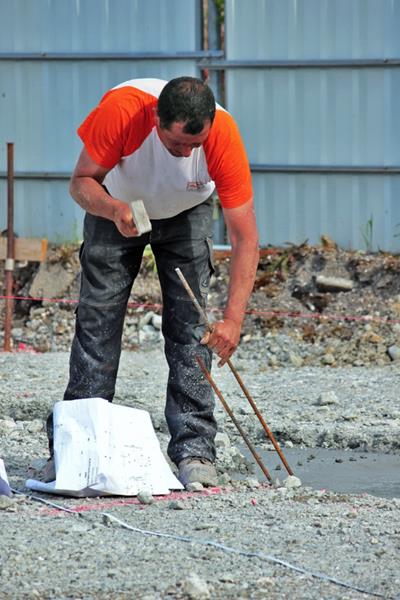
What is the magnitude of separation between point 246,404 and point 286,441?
750 millimetres

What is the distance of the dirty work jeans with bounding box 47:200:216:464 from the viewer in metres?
5.79

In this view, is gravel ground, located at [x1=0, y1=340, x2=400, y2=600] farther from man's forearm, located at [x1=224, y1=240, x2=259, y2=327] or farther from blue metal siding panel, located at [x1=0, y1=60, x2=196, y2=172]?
blue metal siding panel, located at [x1=0, y1=60, x2=196, y2=172]

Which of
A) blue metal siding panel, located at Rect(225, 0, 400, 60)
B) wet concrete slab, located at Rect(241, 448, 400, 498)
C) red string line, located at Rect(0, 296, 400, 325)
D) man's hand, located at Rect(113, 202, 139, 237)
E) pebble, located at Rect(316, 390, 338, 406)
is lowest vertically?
wet concrete slab, located at Rect(241, 448, 400, 498)

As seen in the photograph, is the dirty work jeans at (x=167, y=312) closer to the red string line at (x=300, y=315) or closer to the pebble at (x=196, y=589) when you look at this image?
Result: the pebble at (x=196, y=589)

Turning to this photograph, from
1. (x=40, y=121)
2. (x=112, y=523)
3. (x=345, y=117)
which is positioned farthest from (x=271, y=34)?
(x=112, y=523)

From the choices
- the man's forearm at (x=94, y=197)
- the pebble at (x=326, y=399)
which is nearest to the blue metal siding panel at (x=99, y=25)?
the pebble at (x=326, y=399)

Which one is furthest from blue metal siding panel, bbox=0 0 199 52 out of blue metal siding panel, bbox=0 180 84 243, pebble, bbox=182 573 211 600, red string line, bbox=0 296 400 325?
pebble, bbox=182 573 211 600

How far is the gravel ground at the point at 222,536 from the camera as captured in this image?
426 centimetres

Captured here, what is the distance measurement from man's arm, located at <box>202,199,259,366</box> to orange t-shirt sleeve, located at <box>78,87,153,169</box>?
1.65 ft

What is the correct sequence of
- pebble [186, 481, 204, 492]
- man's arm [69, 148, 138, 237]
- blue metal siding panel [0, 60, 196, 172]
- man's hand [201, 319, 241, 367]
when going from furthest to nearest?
blue metal siding panel [0, 60, 196, 172]
pebble [186, 481, 204, 492]
man's hand [201, 319, 241, 367]
man's arm [69, 148, 138, 237]

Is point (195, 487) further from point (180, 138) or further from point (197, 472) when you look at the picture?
point (180, 138)

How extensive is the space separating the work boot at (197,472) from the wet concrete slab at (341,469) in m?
0.67

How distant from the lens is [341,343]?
10.6m

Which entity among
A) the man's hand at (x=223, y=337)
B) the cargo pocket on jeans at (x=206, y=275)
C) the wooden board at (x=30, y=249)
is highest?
the cargo pocket on jeans at (x=206, y=275)
